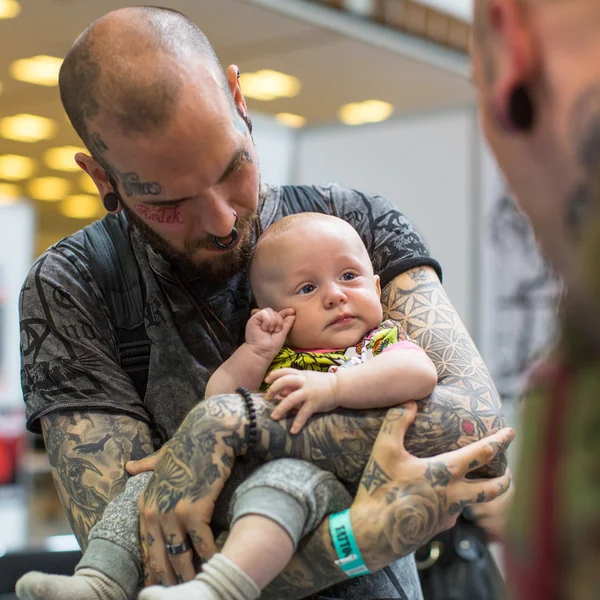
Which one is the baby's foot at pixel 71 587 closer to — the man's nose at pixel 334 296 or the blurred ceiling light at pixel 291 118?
the man's nose at pixel 334 296

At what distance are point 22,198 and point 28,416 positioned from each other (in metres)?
10.4

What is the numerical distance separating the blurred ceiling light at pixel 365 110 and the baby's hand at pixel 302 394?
6.97m

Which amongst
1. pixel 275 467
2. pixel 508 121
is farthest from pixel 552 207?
pixel 275 467

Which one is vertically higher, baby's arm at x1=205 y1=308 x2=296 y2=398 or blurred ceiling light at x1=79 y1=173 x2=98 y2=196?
blurred ceiling light at x1=79 y1=173 x2=98 y2=196

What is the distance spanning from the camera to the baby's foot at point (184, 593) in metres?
1.40

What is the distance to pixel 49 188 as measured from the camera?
11422 mm

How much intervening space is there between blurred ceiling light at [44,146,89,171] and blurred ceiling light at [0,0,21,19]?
3227 mm

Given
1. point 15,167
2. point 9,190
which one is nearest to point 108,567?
point 15,167

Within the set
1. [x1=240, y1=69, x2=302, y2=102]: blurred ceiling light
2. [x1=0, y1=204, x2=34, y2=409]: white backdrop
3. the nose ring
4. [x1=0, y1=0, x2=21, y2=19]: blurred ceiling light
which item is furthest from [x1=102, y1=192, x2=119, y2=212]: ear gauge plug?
[x1=240, y1=69, x2=302, y2=102]: blurred ceiling light

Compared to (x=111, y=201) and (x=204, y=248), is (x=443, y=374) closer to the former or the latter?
(x=204, y=248)

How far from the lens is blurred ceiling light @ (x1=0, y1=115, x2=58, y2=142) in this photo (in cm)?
854

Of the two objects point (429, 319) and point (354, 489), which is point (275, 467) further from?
point (429, 319)

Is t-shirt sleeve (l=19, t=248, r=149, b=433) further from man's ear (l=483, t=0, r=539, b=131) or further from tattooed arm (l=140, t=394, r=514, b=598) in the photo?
man's ear (l=483, t=0, r=539, b=131)

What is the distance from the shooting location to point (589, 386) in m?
0.68
